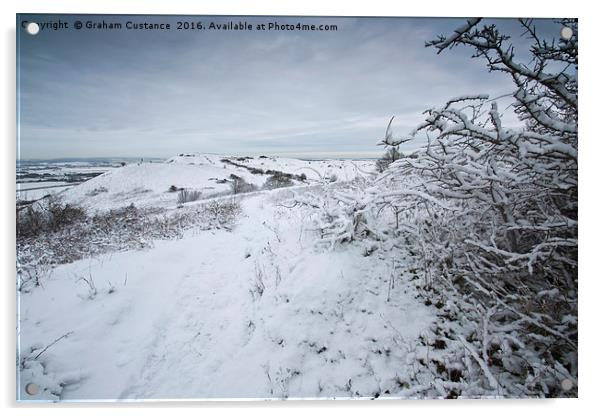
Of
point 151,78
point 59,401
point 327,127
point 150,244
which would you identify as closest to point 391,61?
point 327,127

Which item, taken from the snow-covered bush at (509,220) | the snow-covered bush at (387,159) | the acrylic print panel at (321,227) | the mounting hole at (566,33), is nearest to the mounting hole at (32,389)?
the acrylic print panel at (321,227)

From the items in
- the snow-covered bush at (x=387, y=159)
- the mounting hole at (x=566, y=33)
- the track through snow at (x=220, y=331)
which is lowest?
the track through snow at (x=220, y=331)

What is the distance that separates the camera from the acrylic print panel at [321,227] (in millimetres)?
2807

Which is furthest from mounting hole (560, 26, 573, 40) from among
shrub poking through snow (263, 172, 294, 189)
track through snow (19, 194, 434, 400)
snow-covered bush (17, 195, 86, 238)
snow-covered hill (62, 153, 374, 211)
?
snow-covered bush (17, 195, 86, 238)

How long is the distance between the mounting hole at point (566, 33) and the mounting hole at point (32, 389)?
6.00 metres

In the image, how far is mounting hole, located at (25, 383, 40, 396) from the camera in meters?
2.89

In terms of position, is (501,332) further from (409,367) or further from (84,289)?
(84,289)

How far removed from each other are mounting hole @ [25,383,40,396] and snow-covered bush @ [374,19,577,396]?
3.65 metres

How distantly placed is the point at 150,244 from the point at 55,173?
1216mm

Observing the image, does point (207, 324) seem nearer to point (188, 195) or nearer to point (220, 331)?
point (220, 331)

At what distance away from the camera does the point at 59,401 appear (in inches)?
113

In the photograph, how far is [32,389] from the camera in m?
2.90

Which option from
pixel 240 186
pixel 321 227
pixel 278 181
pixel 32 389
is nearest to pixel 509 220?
pixel 321 227
